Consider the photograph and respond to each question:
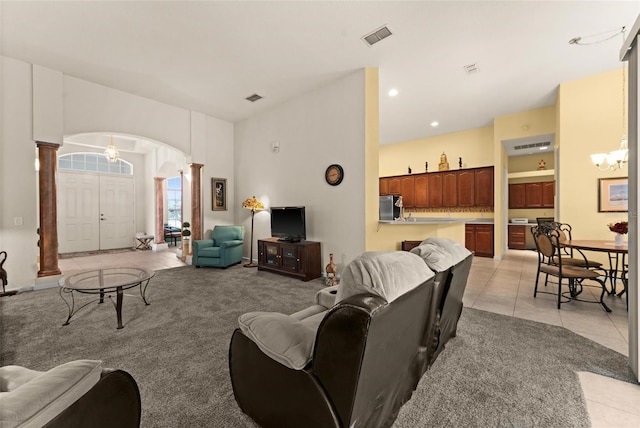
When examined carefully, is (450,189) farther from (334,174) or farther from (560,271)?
(560,271)

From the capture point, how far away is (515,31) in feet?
10.9

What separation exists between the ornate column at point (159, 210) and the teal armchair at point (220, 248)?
11.3 ft

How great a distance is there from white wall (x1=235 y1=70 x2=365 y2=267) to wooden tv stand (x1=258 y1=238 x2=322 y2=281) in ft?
0.88

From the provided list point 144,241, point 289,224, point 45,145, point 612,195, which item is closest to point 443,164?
point 612,195

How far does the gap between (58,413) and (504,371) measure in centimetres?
252

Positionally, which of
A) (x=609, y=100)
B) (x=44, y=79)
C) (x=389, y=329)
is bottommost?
(x=389, y=329)

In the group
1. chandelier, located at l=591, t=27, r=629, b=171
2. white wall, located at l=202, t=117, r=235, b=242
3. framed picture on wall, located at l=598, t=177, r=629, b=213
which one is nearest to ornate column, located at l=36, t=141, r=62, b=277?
white wall, located at l=202, t=117, r=235, b=242

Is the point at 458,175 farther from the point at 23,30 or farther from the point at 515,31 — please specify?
the point at 23,30

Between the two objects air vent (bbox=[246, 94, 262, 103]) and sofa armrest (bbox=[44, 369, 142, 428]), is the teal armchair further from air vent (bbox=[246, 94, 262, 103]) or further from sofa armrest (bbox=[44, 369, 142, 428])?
sofa armrest (bbox=[44, 369, 142, 428])

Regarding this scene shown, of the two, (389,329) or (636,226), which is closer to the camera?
(389,329)

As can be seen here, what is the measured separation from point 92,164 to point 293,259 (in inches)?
295

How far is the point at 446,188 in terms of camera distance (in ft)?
24.8

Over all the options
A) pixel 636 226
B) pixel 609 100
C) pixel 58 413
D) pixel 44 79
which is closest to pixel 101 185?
pixel 44 79

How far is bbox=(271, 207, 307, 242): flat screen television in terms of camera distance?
4.91 m
